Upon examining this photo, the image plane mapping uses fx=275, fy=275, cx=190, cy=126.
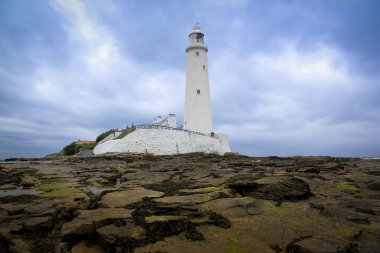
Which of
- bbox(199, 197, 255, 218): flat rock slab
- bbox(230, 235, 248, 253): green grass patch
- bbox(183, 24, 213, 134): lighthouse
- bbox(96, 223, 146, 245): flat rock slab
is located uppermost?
bbox(183, 24, 213, 134): lighthouse

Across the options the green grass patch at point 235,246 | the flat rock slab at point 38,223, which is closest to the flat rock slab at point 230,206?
the green grass patch at point 235,246

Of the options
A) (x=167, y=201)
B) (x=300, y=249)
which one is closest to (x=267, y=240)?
(x=300, y=249)

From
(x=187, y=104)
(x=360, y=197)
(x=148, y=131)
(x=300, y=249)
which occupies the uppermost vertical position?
(x=187, y=104)

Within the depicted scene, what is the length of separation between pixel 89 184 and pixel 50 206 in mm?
4112

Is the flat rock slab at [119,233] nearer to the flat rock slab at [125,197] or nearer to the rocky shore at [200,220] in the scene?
the rocky shore at [200,220]

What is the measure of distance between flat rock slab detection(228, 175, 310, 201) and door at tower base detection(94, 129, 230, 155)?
2520cm

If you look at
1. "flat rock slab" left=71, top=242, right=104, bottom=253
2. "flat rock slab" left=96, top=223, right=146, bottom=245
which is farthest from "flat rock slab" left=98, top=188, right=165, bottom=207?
"flat rock slab" left=71, top=242, right=104, bottom=253

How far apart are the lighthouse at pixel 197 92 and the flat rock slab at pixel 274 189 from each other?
1307 inches

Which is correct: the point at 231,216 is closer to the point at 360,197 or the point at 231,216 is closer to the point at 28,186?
the point at 360,197

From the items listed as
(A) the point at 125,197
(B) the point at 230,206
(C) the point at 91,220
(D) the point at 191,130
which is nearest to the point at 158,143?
(D) the point at 191,130

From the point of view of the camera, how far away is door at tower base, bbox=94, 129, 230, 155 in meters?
32.0

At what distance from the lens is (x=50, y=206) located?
6.14 meters

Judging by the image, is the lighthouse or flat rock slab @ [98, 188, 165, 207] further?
the lighthouse

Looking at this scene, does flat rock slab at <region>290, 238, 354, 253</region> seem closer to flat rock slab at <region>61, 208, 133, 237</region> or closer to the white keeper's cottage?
flat rock slab at <region>61, 208, 133, 237</region>
